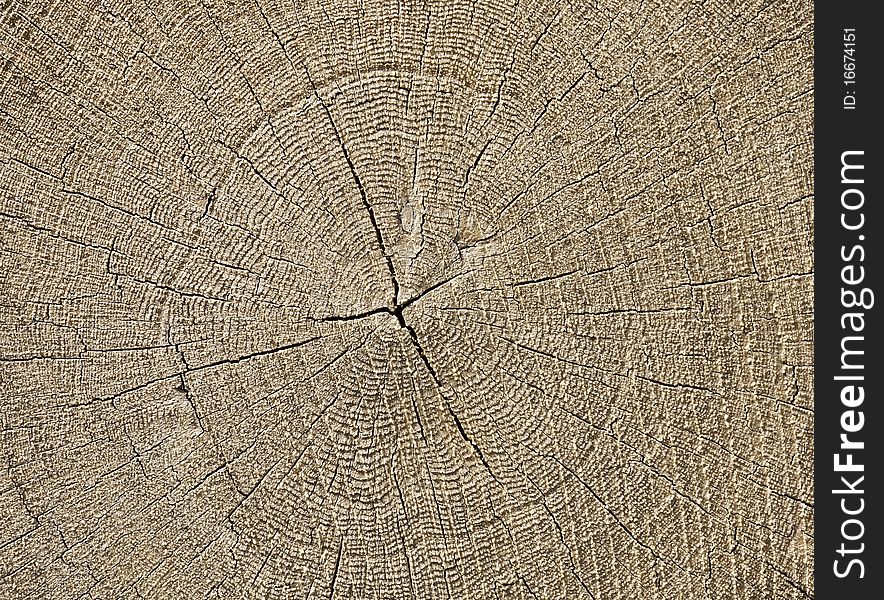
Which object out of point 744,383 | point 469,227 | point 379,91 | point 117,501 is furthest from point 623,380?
Answer: point 117,501

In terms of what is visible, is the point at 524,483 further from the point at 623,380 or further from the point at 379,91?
the point at 379,91

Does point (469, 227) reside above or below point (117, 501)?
above
